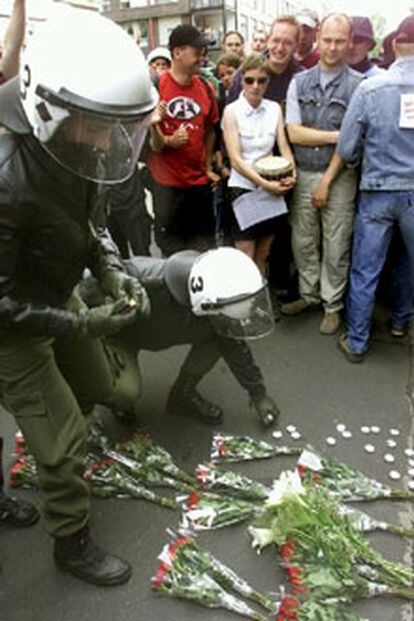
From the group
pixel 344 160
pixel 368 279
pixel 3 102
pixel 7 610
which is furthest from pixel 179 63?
pixel 7 610

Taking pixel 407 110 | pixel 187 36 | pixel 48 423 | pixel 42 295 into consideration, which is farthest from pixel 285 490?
pixel 187 36

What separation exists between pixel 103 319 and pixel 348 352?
2370mm

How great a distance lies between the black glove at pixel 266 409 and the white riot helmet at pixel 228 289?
66 cm

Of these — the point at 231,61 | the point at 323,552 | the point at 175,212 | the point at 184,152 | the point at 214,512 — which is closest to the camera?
the point at 323,552

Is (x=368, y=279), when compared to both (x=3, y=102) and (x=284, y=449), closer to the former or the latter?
(x=284, y=449)

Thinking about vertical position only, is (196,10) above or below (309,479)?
above

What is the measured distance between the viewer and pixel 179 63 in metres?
3.92

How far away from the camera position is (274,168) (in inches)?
151

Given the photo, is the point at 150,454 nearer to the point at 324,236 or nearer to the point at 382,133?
the point at 324,236

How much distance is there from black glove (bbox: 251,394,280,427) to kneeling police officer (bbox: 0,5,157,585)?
1188 millimetres

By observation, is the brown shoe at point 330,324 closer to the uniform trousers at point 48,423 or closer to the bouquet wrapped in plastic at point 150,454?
the bouquet wrapped in plastic at point 150,454

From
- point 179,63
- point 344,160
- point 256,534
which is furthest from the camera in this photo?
point 179,63

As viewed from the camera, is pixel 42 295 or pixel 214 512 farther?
pixel 214 512

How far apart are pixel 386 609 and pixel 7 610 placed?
160 centimetres
